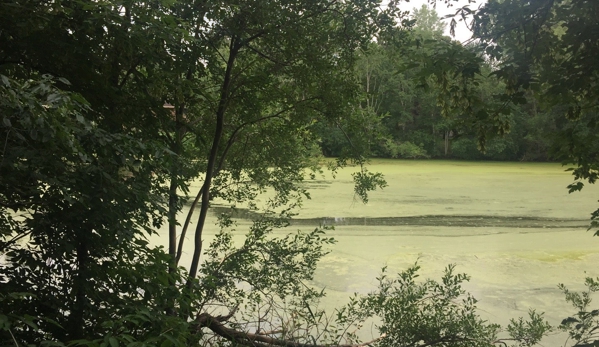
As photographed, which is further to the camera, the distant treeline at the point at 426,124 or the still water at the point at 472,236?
the distant treeline at the point at 426,124

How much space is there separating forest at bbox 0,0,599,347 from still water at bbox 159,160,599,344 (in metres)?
0.74

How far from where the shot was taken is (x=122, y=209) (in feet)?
4.69

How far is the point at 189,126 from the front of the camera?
207cm

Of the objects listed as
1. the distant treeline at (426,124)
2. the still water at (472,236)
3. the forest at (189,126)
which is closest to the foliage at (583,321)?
the forest at (189,126)

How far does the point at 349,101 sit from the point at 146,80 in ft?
4.96

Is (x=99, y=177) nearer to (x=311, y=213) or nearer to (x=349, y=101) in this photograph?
(x=349, y=101)

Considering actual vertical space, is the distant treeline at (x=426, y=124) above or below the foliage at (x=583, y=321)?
above

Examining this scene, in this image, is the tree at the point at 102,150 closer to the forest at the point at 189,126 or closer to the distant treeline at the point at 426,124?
the forest at the point at 189,126

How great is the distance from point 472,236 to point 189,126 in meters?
4.42

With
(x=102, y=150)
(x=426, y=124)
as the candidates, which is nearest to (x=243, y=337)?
(x=102, y=150)

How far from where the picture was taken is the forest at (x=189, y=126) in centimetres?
135

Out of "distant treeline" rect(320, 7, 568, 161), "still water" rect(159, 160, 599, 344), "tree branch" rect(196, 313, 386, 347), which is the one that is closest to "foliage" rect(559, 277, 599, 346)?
"still water" rect(159, 160, 599, 344)

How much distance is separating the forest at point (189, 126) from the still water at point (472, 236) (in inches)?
29.2

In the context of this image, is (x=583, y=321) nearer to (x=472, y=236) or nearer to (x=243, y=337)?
(x=243, y=337)
